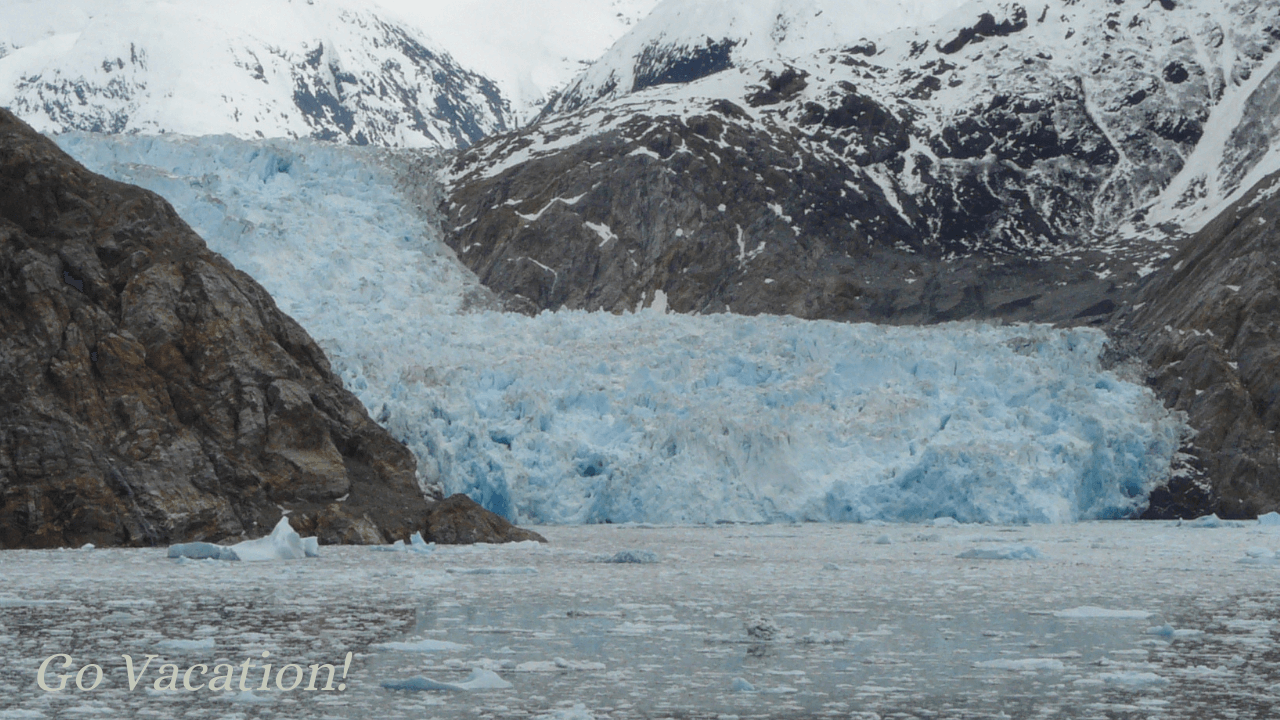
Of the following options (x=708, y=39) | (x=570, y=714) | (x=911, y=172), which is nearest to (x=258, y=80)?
(x=708, y=39)

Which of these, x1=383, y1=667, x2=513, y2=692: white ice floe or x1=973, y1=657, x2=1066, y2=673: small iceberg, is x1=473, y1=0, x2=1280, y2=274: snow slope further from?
x1=383, y1=667, x2=513, y2=692: white ice floe

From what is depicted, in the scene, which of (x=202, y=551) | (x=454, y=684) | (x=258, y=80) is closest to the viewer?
(x=454, y=684)

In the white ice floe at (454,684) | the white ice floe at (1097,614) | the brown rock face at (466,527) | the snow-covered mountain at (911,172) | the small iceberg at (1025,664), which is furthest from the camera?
the snow-covered mountain at (911,172)

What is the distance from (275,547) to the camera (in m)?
15.0

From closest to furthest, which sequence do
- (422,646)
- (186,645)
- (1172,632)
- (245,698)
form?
(245,698)
(186,645)
(422,646)
(1172,632)

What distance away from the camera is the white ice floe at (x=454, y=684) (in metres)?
6.74

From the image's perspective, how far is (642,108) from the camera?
47750 millimetres

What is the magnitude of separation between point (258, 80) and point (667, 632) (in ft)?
491

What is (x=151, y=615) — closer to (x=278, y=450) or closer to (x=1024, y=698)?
(x=1024, y=698)

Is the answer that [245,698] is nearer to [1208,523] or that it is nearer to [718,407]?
[718,407]

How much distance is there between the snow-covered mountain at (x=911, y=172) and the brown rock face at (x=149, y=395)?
19855 millimetres

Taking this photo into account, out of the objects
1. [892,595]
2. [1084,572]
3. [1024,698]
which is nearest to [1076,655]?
[1024,698]

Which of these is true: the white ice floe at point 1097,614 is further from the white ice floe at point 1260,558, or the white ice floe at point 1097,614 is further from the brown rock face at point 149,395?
the brown rock face at point 149,395

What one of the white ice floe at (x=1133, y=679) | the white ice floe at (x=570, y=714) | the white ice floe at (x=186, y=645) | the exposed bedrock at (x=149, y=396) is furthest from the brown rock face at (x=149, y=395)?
the white ice floe at (x=1133, y=679)
